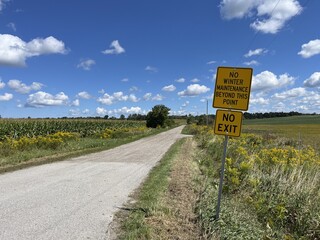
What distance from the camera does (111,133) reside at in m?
35.3

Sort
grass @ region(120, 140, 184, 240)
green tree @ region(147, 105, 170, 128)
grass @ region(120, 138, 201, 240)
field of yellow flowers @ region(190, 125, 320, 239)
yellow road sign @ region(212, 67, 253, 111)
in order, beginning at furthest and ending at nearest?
green tree @ region(147, 105, 170, 128)
field of yellow flowers @ region(190, 125, 320, 239)
yellow road sign @ region(212, 67, 253, 111)
grass @ region(120, 138, 201, 240)
grass @ region(120, 140, 184, 240)

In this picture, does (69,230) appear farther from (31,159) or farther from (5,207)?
(31,159)

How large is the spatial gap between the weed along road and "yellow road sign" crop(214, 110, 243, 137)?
2703mm

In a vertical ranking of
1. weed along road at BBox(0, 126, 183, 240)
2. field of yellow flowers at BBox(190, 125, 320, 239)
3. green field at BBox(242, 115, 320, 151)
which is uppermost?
green field at BBox(242, 115, 320, 151)

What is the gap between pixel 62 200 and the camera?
24.3ft

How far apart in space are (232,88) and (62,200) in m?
4.48

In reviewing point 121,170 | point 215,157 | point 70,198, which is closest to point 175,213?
point 70,198

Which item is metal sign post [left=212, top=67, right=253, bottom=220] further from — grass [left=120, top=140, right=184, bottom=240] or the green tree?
the green tree

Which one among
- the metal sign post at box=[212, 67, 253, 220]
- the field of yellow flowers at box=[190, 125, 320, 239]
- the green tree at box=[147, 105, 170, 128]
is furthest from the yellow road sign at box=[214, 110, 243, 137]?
the green tree at box=[147, 105, 170, 128]

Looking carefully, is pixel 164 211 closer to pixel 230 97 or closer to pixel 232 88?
pixel 230 97

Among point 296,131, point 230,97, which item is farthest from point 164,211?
point 296,131

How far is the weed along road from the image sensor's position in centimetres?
544

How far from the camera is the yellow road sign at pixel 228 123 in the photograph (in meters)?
5.91

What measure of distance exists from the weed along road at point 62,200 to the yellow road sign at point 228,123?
2703mm
